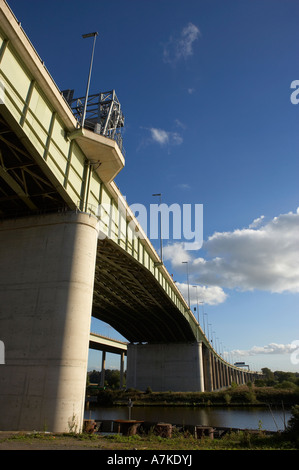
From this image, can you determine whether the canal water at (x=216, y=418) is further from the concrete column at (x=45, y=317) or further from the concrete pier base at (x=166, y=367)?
Answer: the concrete pier base at (x=166, y=367)

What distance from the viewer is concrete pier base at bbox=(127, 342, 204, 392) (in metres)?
59.6

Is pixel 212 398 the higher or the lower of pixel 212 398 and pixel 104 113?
the lower

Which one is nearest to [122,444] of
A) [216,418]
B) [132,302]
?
[216,418]

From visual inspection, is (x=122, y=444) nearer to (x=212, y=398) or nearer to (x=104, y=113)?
(x=104, y=113)

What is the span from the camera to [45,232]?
17.5m

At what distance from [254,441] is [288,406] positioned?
40993 millimetres

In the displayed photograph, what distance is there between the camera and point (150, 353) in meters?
64.9

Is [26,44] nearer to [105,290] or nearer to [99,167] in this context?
[99,167]

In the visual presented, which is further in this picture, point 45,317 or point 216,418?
point 216,418

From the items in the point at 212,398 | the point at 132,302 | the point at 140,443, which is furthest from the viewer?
the point at 132,302

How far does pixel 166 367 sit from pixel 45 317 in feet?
172

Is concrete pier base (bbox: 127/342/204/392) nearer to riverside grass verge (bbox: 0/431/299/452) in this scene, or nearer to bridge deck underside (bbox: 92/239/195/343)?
bridge deck underside (bbox: 92/239/195/343)

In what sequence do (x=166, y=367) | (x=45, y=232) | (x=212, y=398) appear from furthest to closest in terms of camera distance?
(x=166, y=367), (x=212, y=398), (x=45, y=232)

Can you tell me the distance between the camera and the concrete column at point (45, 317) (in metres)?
13.8
